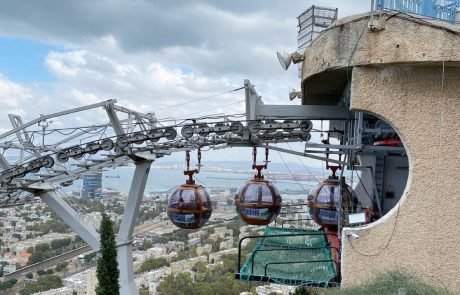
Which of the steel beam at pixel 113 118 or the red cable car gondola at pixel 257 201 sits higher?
the steel beam at pixel 113 118

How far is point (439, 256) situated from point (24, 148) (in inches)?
357

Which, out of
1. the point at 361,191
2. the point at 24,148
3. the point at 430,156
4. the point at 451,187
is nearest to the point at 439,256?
the point at 451,187

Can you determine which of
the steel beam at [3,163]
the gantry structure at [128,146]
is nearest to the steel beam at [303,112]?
the gantry structure at [128,146]

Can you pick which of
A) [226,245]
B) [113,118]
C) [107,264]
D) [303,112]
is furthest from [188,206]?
[226,245]

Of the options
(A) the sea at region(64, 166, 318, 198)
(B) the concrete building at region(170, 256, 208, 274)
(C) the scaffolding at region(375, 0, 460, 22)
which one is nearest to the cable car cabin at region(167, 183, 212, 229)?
(A) the sea at region(64, 166, 318, 198)

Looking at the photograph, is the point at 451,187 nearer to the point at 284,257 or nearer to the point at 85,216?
the point at 284,257

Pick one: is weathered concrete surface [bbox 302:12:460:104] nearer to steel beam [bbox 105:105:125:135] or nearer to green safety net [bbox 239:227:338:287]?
green safety net [bbox 239:227:338:287]

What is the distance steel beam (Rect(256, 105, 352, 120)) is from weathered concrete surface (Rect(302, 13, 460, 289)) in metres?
1.66

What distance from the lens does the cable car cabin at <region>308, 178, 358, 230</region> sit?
7023mm

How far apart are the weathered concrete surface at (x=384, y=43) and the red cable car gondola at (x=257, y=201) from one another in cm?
231

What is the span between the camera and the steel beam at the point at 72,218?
37.7 feet

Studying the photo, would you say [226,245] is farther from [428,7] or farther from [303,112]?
[428,7]

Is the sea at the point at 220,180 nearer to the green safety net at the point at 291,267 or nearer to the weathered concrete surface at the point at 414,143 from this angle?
the green safety net at the point at 291,267

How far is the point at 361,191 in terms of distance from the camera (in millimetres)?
10289
